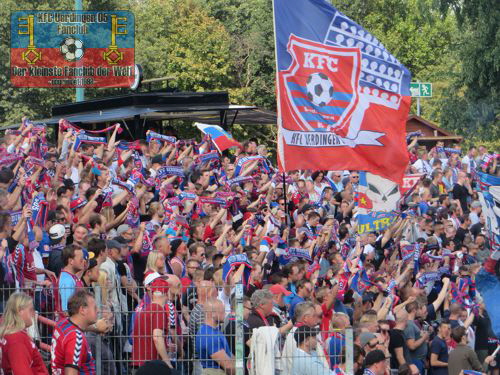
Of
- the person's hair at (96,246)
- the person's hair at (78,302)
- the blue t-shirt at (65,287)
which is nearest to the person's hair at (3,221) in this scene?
the blue t-shirt at (65,287)

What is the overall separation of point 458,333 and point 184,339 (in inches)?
217

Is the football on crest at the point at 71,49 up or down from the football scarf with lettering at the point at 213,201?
up

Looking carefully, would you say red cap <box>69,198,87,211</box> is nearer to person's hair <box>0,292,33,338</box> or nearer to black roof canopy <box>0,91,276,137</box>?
person's hair <box>0,292,33,338</box>

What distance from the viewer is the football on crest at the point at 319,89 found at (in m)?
13.9

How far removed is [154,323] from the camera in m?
10.3

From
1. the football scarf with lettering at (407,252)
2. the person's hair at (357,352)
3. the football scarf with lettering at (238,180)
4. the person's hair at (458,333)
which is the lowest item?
the person's hair at (458,333)

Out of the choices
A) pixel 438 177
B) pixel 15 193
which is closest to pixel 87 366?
pixel 15 193

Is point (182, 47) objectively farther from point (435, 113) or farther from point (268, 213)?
point (268, 213)

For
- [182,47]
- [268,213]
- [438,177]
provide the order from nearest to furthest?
[268,213]
[438,177]
[182,47]

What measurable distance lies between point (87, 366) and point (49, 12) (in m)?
33.2

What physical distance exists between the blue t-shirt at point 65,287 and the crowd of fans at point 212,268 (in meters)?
0.03

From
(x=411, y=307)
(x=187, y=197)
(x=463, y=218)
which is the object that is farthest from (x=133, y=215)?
(x=463, y=218)

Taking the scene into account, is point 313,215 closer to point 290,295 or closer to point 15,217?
point 290,295

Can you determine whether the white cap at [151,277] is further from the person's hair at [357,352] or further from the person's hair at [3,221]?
the person's hair at [357,352]
